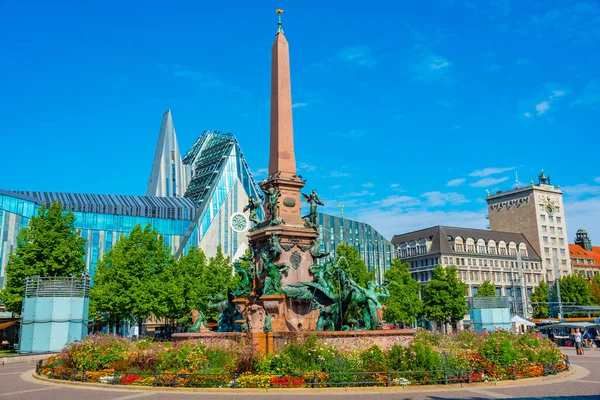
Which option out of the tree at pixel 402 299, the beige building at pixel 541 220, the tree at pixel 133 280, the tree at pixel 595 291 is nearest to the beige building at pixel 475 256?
the beige building at pixel 541 220

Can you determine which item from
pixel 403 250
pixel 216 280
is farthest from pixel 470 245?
pixel 216 280

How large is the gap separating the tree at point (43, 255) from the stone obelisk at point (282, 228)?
21.5 m

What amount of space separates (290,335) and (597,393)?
8899 millimetres

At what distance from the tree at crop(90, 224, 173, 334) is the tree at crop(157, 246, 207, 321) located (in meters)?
0.54

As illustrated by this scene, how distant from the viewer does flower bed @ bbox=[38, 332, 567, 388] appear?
1457 cm

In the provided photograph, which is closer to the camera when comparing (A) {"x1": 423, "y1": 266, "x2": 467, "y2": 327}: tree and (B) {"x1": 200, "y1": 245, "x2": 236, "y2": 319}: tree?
(B) {"x1": 200, "y1": 245, "x2": 236, "y2": 319}: tree

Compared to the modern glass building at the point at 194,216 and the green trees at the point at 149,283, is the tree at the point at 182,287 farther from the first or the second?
the modern glass building at the point at 194,216

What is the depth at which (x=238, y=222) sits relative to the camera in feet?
318

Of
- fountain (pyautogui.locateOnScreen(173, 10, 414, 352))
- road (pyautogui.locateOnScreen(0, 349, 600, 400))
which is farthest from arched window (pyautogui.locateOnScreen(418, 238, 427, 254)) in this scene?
road (pyautogui.locateOnScreen(0, 349, 600, 400))

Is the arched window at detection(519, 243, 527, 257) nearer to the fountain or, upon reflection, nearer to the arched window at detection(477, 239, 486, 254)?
the arched window at detection(477, 239, 486, 254)

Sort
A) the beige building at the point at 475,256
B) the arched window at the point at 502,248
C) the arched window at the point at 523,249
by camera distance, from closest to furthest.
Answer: the beige building at the point at 475,256, the arched window at the point at 502,248, the arched window at the point at 523,249

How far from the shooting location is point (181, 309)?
147 feet

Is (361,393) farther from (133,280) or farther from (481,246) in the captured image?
(481,246)

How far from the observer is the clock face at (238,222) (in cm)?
9619
